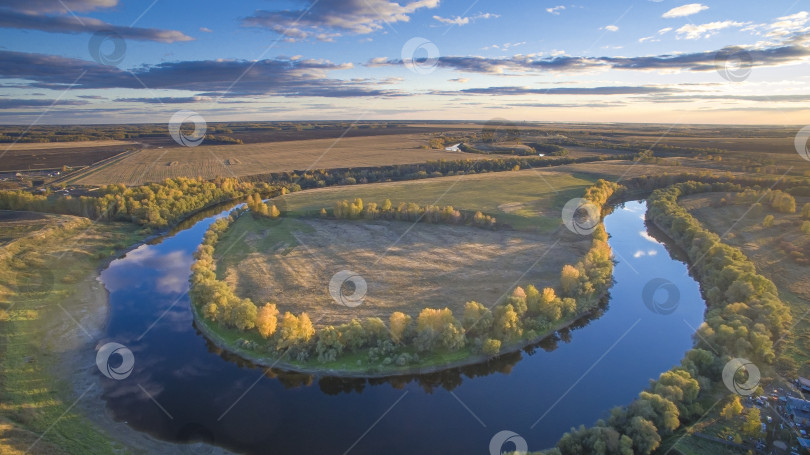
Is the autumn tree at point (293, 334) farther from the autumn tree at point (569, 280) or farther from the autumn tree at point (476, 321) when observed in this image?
→ the autumn tree at point (569, 280)

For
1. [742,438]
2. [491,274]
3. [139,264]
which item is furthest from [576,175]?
[139,264]

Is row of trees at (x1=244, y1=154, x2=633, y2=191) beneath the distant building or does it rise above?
above

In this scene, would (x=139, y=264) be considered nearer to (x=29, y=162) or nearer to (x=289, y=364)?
(x=289, y=364)

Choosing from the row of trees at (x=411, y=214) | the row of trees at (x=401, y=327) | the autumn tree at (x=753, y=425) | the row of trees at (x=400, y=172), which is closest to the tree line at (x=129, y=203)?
the row of trees at (x=400, y=172)

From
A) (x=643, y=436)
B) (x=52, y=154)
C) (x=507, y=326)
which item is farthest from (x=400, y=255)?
(x=52, y=154)

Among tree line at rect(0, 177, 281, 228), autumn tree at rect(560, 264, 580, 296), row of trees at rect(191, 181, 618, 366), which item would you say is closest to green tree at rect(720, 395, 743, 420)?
row of trees at rect(191, 181, 618, 366)

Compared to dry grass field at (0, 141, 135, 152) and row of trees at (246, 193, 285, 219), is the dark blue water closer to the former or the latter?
row of trees at (246, 193, 285, 219)

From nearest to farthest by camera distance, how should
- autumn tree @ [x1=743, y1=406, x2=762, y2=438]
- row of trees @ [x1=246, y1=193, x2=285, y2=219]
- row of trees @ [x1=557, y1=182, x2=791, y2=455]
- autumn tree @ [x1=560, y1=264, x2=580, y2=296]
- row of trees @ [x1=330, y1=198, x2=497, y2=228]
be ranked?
row of trees @ [x1=557, y1=182, x2=791, y2=455]
autumn tree @ [x1=743, y1=406, x2=762, y2=438]
autumn tree @ [x1=560, y1=264, x2=580, y2=296]
row of trees @ [x1=330, y1=198, x2=497, y2=228]
row of trees @ [x1=246, y1=193, x2=285, y2=219]

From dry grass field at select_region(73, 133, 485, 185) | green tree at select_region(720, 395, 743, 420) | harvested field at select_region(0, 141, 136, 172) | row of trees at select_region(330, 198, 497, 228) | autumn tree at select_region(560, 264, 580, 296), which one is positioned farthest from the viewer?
harvested field at select_region(0, 141, 136, 172)
